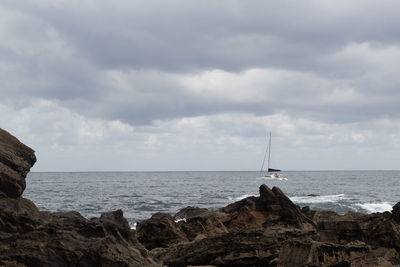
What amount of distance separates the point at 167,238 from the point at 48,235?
24.8ft

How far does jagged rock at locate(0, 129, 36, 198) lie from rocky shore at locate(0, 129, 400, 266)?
0.07 ft

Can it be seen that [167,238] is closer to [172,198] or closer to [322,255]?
[322,255]

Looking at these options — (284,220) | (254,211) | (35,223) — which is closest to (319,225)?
(284,220)

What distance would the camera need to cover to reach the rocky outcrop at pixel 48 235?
812cm

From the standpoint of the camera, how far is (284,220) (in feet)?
57.6

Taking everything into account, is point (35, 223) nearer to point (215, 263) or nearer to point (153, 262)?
Answer: point (153, 262)

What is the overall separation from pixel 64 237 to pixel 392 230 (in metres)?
11.3

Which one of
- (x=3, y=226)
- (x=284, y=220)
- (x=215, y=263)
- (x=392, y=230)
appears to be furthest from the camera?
(x=284, y=220)

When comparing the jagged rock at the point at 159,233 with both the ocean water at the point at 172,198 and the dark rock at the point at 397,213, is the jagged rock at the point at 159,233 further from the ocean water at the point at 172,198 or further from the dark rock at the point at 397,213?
the ocean water at the point at 172,198

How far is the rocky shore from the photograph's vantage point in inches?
330

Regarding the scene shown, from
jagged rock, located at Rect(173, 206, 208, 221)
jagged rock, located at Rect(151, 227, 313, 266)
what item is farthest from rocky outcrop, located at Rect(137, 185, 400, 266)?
jagged rock, located at Rect(173, 206, 208, 221)

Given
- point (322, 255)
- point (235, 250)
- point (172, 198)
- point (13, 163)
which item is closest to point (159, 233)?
point (235, 250)

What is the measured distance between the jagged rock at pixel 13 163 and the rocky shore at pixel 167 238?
0.07 feet

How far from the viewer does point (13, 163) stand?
11047 millimetres
